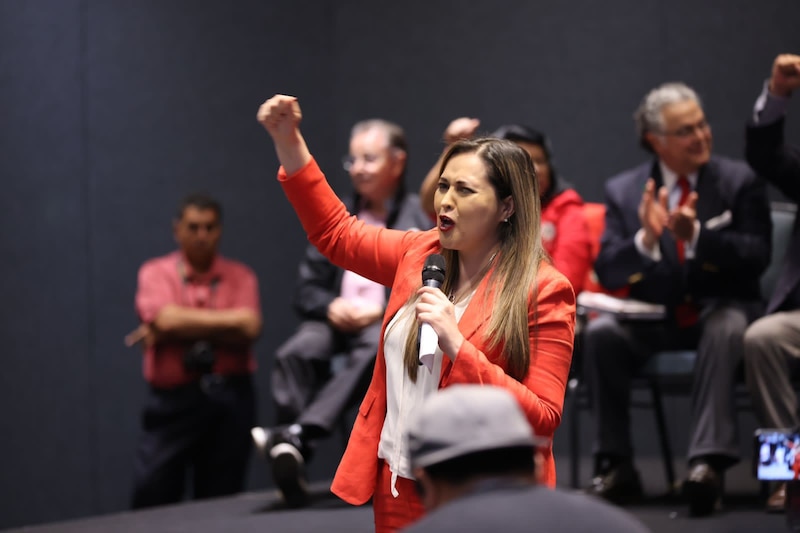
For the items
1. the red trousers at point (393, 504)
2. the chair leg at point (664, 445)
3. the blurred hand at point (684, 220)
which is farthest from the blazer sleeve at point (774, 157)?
the red trousers at point (393, 504)

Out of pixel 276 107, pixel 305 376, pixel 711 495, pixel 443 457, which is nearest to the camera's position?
pixel 443 457

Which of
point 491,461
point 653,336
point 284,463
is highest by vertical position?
point 491,461

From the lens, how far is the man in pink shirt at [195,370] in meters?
4.98

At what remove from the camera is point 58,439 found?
5406mm

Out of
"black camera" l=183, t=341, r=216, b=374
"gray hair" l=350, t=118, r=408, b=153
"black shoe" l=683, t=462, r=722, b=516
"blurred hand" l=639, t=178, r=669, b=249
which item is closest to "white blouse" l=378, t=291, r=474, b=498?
"black shoe" l=683, t=462, r=722, b=516

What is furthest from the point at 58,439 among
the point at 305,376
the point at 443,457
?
the point at 443,457

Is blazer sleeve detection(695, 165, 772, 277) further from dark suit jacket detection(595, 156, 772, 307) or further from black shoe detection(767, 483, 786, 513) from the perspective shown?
black shoe detection(767, 483, 786, 513)

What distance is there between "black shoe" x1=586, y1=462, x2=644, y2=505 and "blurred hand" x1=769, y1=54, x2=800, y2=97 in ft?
Result: 4.55

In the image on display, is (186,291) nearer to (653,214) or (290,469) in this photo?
(290,469)

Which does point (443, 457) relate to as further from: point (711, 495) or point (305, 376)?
point (305, 376)

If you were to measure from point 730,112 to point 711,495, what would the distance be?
8.11 ft

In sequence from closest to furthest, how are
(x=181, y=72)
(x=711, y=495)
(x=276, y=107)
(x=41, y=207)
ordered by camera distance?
(x=276, y=107) < (x=711, y=495) < (x=41, y=207) < (x=181, y=72)

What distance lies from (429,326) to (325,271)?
257 cm

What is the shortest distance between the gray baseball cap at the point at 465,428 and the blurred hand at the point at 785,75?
2720 millimetres
